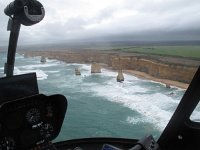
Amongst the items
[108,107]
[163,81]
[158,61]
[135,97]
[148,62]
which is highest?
[158,61]

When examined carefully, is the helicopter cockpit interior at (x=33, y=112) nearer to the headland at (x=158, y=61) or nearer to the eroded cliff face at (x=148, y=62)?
the headland at (x=158, y=61)

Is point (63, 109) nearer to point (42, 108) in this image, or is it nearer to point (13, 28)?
point (42, 108)

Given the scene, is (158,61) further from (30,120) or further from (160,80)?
(160,80)

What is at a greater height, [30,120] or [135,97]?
[30,120]

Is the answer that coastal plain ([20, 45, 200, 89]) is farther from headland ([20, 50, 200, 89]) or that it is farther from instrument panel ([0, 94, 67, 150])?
instrument panel ([0, 94, 67, 150])

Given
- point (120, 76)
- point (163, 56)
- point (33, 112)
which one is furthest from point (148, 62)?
point (33, 112)

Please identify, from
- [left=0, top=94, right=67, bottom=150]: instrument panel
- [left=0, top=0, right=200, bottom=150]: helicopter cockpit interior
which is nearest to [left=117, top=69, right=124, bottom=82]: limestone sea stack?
[left=0, top=0, right=200, bottom=150]: helicopter cockpit interior

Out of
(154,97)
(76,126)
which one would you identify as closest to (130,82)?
(154,97)
